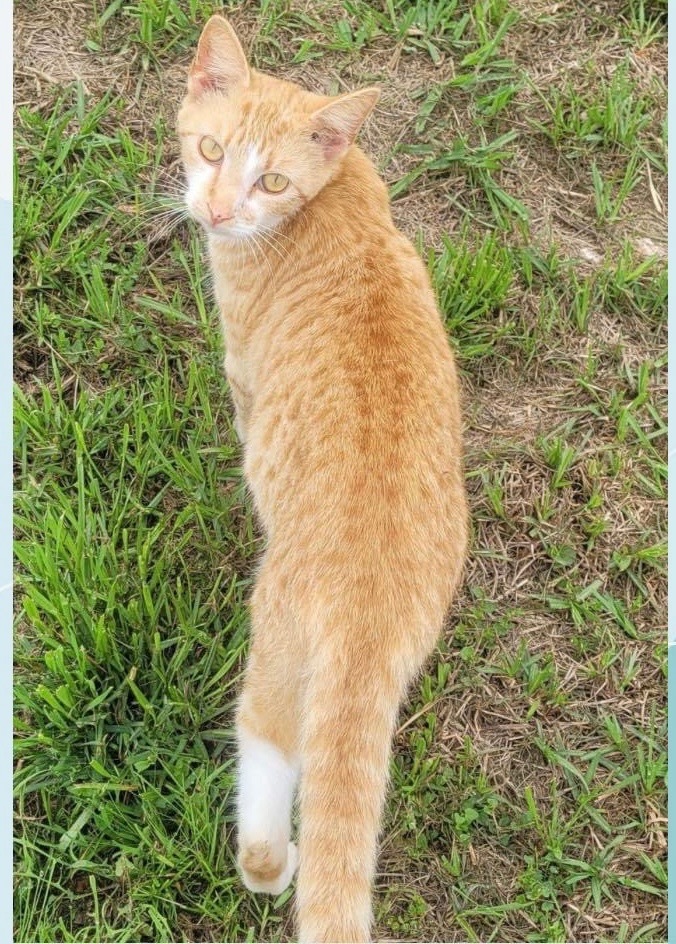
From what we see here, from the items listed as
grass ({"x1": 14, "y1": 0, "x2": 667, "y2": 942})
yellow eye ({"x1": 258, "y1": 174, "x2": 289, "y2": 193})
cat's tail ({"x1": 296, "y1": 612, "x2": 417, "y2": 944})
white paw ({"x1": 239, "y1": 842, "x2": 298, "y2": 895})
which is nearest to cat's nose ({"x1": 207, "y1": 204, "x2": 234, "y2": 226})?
yellow eye ({"x1": 258, "y1": 174, "x2": 289, "y2": 193})

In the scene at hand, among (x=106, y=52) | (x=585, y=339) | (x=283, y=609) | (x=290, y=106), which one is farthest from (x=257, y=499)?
(x=106, y=52)

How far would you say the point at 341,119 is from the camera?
2.24 meters

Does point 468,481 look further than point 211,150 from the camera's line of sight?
Yes

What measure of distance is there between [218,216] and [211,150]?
22 cm

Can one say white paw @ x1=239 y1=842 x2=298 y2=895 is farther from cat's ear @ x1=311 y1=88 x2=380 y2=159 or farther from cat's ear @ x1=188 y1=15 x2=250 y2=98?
A: cat's ear @ x1=188 y1=15 x2=250 y2=98

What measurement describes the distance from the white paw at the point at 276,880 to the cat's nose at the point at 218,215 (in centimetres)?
162

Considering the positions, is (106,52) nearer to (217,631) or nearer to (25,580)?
(25,580)

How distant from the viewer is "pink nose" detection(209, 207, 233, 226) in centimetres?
219

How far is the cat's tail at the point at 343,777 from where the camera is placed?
1718 mm

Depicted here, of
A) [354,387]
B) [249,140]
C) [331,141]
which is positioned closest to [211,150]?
[249,140]

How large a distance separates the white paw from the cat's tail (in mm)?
438

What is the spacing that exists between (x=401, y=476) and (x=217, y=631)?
0.94 m

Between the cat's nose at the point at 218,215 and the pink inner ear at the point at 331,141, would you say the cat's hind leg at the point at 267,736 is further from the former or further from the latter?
the pink inner ear at the point at 331,141

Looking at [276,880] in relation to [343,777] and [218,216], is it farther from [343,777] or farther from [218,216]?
[218,216]
